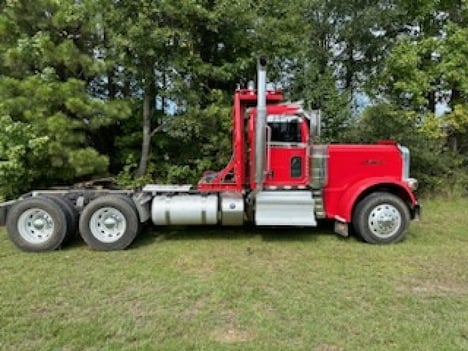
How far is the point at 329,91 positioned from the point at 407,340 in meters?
8.80

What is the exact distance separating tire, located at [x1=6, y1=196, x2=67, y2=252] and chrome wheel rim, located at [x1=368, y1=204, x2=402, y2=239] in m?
4.48

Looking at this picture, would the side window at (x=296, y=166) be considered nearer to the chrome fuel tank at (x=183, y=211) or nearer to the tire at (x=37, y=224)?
the chrome fuel tank at (x=183, y=211)

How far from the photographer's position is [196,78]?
32.6ft

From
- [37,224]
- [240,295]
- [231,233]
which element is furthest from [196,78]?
[240,295]

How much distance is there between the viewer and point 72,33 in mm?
9430

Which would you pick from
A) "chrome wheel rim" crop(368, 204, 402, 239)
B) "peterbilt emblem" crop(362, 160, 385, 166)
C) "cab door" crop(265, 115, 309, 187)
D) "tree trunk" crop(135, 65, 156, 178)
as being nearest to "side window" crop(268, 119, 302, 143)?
"cab door" crop(265, 115, 309, 187)

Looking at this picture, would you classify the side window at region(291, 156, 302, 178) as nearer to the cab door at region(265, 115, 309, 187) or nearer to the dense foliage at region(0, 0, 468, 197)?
the cab door at region(265, 115, 309, 187)

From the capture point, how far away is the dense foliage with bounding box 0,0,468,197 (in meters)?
8.61

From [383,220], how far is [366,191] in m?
0.51

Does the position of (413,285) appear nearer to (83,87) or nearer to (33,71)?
(83,87)

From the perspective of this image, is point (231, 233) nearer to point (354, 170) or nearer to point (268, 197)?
point (268, 197)

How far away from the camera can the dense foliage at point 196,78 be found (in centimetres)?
861

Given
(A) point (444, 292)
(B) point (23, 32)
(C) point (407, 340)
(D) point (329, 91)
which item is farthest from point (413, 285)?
(B) point (23, 32)

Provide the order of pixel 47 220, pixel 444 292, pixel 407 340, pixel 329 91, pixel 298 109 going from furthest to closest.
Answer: pixel 329 91
pixel 298 109
pixel 47 220
pixel 444 292
pixel 407 340
